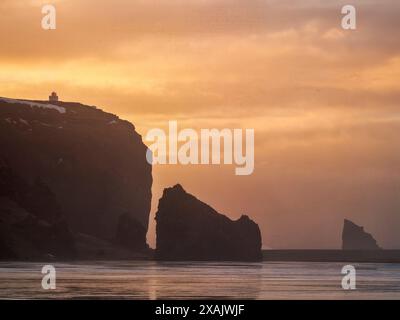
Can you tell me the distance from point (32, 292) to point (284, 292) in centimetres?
3133

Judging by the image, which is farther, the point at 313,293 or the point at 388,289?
the point at 388,289
